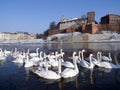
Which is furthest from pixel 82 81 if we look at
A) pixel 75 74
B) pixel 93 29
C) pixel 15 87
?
pixel 93 29

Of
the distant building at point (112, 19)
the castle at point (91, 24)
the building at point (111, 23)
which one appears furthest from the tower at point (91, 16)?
the distant building at point (112, 19)

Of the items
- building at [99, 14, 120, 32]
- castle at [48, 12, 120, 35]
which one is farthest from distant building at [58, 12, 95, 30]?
building at [99, 14, 120, 32]

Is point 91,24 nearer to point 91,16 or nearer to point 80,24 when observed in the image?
point 91,16

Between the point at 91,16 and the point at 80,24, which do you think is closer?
the point at 91,16

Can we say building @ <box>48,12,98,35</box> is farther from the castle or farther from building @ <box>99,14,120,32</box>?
building @ <box>99,14,120,32</box>

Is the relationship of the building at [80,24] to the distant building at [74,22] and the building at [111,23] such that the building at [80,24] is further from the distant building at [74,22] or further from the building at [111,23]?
the building at [111,23]

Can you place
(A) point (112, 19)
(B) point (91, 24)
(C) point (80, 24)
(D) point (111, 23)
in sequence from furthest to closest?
(C) point (80, 24) < (A) point (112, 19) < (D) point (111, 23) < (B) point (91, 24)

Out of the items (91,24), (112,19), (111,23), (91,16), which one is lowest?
(91,24)

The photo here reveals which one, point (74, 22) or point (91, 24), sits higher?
point (74, 22)

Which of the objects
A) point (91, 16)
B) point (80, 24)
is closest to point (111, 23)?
point (91, 16)

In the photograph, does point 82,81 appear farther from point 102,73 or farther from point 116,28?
point 116,28

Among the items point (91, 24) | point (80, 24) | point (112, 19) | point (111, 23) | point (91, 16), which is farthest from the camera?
point (80, 24)

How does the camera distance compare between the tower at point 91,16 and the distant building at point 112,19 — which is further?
the tower at point 91,16

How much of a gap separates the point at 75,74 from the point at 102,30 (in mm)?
110760
